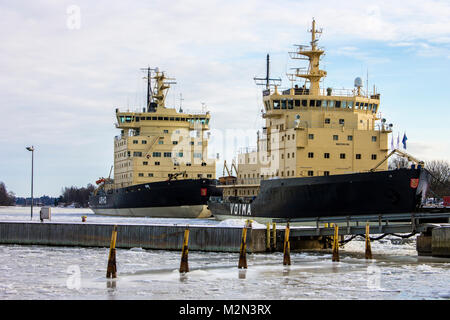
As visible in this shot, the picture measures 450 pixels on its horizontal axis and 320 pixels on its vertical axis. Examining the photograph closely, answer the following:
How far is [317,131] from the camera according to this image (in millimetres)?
39500

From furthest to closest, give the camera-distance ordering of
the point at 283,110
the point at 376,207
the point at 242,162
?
the point at 242,162 < the point at 283,110 < the point at 376,207

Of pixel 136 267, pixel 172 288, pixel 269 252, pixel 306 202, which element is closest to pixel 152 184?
pixel 306 202

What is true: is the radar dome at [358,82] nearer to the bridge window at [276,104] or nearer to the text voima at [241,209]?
the bridge window at [276,104]

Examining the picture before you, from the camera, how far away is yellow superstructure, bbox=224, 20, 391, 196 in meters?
39.4

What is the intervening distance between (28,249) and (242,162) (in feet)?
80.7

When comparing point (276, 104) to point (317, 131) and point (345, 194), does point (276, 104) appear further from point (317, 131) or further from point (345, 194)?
point (345, 194)

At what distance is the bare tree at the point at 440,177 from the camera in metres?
72.8

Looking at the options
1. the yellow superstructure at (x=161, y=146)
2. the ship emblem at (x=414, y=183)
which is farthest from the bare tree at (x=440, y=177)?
the ship emblem at (x=414, y=183)

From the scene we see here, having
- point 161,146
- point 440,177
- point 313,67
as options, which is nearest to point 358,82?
point 313,67

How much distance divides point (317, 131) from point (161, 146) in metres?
25.0

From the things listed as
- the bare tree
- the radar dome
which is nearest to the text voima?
the radar dome

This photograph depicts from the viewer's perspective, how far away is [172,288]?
53.4 feet
